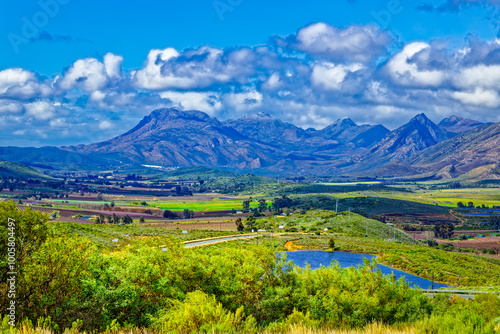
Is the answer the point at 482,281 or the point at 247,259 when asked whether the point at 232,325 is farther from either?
the point at 482,281

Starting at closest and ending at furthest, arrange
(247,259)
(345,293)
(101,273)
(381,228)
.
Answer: (101,273) → (345,293) → (247,259) → (381,228)

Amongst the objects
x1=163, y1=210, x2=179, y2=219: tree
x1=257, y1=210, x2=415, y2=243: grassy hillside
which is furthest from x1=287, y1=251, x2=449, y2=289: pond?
x1=163, y1=210, x2=179, y2=219: tree

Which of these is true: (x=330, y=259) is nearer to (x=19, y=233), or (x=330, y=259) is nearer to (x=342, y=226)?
(x=342, y=226)

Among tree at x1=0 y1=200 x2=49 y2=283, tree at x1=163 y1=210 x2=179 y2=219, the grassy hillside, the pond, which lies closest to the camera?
tree at x1=0 y1=200 x2=49 y2=283

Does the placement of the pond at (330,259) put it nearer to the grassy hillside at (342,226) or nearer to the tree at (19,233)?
the grassy hillside at (342,226)

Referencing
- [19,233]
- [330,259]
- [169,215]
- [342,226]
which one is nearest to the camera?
[19,233]

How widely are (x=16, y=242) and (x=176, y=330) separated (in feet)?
28.4

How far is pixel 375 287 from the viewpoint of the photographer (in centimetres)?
2833

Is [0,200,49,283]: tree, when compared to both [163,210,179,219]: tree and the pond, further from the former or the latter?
[163,210,179,219]: tree

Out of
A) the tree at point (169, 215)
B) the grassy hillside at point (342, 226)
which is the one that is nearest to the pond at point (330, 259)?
the grassy hillside at point (342, 226)

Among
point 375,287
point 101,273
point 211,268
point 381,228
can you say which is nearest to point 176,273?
point 211,268

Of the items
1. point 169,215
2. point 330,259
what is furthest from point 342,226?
point 169,215

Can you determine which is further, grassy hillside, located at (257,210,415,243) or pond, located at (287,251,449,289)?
grassy hillside, located at (257,210,415,243)

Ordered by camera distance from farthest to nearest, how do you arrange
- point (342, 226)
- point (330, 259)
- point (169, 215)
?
1. point (169, 215)
2. point (342, 226)
3. point (330, 259)
